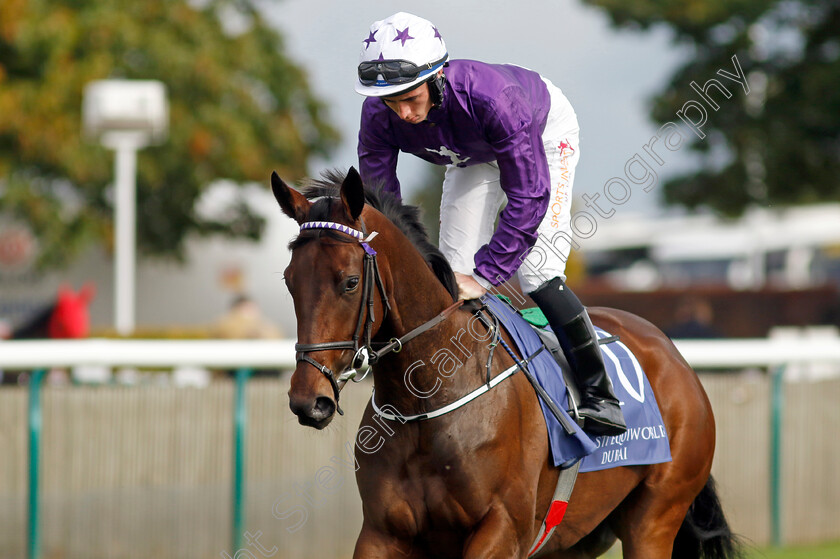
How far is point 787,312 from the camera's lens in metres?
13.3

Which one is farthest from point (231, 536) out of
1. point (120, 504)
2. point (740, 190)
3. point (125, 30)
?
point (740, 190)

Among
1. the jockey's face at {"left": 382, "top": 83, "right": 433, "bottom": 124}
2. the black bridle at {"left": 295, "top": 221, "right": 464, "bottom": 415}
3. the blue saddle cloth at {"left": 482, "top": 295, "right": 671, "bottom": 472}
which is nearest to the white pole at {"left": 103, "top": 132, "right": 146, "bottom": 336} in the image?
the blue saddle cloth at {"left": 482, "top": 295, "right": 671, "bottom": 472}

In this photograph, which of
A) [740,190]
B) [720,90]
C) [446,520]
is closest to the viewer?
[446,520]

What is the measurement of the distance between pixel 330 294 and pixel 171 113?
12258 millimetres

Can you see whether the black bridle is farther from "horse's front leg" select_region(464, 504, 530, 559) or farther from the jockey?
"horse's front leg" select_region(464, 504, 530, 559)

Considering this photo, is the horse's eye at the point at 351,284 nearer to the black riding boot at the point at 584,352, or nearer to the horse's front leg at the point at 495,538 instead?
the horse's front leg at the point at 495,538

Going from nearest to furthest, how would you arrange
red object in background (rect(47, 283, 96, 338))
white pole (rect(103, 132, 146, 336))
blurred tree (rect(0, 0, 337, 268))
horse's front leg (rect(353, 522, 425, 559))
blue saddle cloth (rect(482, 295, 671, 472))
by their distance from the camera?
horse's front leg (rect(353, 522, 425, 559)) → blue saddle cloth (rect(482, 295, 671, 472)) → red object in background (rect(47, 283, 96, 338)) → white pole (rect(103, 132, 146, 336)) → blurred tree (rect(0, 0, 337, 268))

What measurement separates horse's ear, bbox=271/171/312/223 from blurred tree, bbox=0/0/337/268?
11.0 meters

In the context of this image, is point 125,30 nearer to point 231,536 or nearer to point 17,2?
point 17,2

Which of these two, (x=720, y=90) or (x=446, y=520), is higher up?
(x=720, y=90)

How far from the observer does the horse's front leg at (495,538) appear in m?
3.00

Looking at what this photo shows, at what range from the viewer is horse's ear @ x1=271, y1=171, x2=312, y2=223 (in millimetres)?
2926

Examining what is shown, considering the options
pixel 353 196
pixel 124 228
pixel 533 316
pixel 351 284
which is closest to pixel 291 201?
pixel 353 196

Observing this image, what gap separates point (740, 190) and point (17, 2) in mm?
10759
